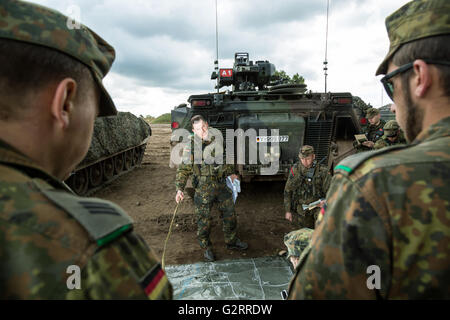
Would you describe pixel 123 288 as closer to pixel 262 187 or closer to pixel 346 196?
pixel 346 196

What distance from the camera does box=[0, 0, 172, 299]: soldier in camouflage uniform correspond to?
2.11 ft

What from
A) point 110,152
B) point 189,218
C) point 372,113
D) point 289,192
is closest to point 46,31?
point 289,192

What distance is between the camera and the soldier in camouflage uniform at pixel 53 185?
0.64 m

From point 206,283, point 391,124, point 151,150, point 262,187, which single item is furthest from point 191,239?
point 151,150

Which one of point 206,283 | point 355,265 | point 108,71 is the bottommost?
point 206,283

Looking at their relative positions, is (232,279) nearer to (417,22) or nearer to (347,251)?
(347,251)

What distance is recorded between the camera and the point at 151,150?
16.5m

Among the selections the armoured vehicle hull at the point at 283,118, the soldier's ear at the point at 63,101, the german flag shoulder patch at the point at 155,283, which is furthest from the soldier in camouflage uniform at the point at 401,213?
the armoured vehicle hull at the point at 283,118

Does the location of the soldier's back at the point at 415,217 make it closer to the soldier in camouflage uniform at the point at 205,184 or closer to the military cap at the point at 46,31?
the military cap at the point at 46,31

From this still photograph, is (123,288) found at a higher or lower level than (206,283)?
higher

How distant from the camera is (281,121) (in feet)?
18.4

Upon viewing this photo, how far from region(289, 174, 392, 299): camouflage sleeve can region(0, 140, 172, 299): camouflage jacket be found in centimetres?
50
